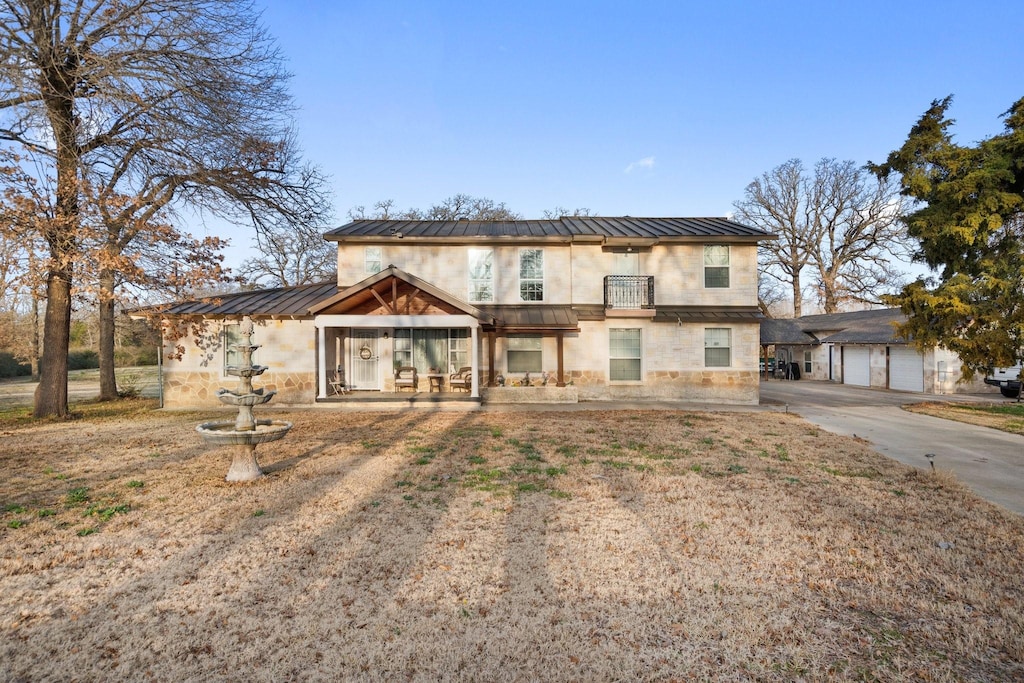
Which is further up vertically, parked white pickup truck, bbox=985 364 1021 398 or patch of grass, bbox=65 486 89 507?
parked white pickup truck, bbox=985 364 1021 398

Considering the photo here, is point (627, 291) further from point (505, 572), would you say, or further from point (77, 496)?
point (77, 496)

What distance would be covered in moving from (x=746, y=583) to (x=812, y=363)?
31.0 metres

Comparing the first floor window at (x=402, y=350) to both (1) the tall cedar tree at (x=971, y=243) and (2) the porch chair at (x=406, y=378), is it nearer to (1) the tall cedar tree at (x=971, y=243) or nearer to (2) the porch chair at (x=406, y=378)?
(2) the porch chair at (x=406, y=378)

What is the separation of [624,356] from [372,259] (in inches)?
351

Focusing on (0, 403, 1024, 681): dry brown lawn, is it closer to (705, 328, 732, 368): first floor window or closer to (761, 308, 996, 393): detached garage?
(705, 328, 732, 368): first floor window

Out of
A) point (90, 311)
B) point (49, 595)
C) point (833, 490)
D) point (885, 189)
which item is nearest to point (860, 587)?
point (833, 490)

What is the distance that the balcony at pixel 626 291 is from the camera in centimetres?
1661

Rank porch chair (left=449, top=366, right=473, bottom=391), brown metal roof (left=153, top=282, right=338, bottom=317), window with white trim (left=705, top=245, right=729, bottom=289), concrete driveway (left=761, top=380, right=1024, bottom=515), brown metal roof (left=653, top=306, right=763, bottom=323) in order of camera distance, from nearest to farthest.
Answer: concrete driveway (left=761, top=380, right=1024, bottom=515), brown metal roof (left=153, top=282, right=338, bottom=317), porch chair (left=449, top=366, right=473, bottom=391), brown metal roof (left=653, top=306, right=763, bottom=323), window with white trim (left=705, top=245, right=729, bottom=289)

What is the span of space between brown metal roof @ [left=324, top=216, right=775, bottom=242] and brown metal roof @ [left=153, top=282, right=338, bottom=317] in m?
2.15

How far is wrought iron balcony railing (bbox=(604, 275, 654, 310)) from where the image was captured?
1662cm

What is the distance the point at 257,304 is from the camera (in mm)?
16359

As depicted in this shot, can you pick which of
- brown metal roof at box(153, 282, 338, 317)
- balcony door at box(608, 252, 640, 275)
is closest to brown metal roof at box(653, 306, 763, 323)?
balcony door at box(608, 252, 640, 275)

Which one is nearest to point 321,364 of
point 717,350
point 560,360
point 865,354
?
point 560,360

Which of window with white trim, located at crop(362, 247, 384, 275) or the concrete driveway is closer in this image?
the concrete driveway
